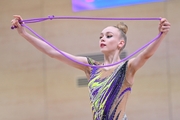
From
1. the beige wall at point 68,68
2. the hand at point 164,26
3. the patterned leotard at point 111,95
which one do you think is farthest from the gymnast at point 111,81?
the beige wall at point 68,68

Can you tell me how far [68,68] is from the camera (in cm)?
367

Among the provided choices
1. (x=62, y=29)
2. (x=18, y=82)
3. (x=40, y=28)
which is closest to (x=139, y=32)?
(x=62, y=29)

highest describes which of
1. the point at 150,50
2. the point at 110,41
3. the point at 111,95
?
the point at 110,41

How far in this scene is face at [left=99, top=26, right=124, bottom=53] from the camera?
1988mm

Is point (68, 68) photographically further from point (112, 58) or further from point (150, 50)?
point (150, 50)

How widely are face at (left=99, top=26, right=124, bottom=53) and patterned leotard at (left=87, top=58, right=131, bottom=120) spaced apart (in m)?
0.13

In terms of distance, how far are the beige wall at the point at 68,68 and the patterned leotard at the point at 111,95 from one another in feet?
4.68

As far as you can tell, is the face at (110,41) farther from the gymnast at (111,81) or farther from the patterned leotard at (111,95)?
the patterned leotard at (111,95)

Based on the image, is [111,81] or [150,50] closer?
[150,50]

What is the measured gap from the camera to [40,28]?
3.81m

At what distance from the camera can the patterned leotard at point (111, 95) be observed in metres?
1.87

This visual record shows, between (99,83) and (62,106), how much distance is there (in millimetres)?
1779

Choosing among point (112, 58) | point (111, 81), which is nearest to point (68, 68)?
point (112, 58)

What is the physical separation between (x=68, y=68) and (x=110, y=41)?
67.7 inches
